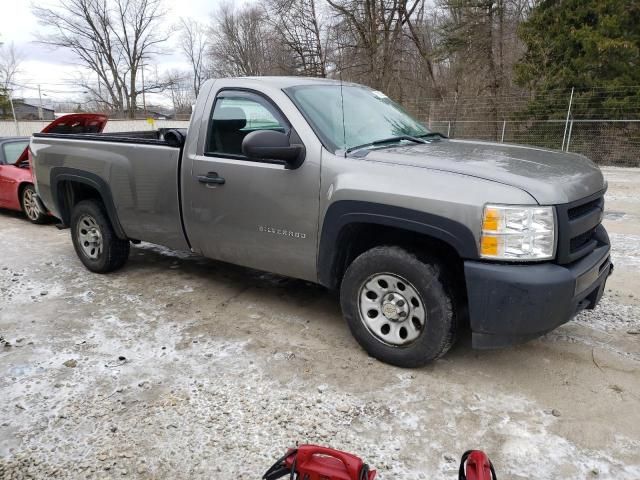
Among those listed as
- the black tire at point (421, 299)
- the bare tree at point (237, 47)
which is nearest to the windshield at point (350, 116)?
the black tire at point (421, 299)

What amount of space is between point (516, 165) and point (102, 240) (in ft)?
13.1

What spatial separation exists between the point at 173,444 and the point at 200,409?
0.99ft

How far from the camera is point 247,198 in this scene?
12.3 feet

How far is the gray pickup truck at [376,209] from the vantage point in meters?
2.73

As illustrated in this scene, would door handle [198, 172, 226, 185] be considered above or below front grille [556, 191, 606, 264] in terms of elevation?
above

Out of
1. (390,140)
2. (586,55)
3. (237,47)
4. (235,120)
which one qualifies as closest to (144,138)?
(235,120)

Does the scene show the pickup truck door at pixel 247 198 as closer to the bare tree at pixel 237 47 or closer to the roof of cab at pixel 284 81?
the roof of cab at pixel 284 81

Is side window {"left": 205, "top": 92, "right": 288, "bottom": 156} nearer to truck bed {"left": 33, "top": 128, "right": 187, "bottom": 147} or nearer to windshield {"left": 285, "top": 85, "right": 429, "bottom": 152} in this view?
windshield {"left": 285, "top": 85, "right": 429, "bottom": 152}

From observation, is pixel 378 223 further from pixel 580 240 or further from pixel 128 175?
pixel 128 175

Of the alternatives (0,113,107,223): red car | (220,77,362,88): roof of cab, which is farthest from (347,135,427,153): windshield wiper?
(0,113,107,223): red car

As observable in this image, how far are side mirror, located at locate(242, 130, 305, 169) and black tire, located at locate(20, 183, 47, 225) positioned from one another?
6047 mm

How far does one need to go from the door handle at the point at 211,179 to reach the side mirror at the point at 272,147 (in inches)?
23.3

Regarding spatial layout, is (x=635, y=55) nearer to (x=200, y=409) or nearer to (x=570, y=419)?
(x=570, y=419)

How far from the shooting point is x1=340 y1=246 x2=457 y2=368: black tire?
2.99 metres
